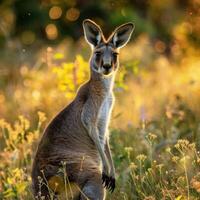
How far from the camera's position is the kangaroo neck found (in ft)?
23.0

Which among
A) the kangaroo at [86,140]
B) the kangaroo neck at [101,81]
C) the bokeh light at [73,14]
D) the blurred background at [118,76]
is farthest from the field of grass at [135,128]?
the bokeh light at [73,14]

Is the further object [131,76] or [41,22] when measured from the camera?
[41,22]

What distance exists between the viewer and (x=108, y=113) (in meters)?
6.95

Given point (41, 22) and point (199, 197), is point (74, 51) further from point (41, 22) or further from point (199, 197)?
point (199, 197)

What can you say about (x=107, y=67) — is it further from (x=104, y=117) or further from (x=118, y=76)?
(x=118, y=76)

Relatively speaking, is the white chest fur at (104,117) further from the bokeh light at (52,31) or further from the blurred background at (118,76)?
the bokeh light at (52,31)

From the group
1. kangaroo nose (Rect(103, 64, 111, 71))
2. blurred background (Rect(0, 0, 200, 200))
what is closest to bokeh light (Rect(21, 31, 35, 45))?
blurred background (Rect(0, 0, 200, 200))

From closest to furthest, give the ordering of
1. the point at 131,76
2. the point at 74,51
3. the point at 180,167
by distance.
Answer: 1. the point at 180,167
2. the point at 131,76
3. the point at 74,51

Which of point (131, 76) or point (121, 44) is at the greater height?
point (121, 44)

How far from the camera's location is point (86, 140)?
6711 mm

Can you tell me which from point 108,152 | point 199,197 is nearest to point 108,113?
point 108,152

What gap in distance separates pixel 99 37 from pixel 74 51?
10.4 meters

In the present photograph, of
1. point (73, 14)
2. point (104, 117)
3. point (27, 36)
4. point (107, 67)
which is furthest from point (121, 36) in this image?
point (27, 36)

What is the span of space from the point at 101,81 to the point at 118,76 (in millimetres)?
1685
